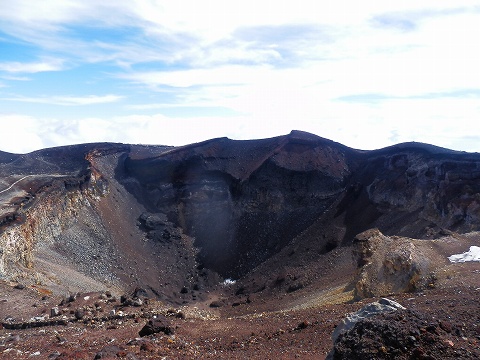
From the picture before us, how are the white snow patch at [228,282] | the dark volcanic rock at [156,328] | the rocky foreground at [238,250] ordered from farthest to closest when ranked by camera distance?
the white snow patch at [228,282] < the dark volcanic rock at [156,328] < the rocky foreground at [238,250]

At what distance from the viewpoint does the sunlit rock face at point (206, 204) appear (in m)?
34.7

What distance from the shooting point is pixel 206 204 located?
5025 centimetres

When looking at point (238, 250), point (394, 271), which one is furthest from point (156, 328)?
point (238, 250)

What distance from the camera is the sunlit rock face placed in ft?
114

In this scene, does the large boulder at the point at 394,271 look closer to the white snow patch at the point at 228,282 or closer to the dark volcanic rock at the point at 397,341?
the dark volcanic rock at the point at 397,341

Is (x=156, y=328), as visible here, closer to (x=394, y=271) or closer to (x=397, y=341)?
(x=397, y=341)

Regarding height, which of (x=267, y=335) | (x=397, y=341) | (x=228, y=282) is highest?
(x=397, y=341)

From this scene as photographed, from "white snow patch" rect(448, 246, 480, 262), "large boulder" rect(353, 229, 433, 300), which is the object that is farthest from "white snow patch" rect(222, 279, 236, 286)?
"white snow patch" rect(448, 246, 480, 262)

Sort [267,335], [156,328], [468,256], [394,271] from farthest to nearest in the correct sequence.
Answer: [468,256] < [394,271] < [156,328] < [267,335]

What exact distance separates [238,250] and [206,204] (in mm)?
7172

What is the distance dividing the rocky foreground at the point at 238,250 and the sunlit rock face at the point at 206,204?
0.49ft

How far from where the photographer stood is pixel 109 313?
20.9m

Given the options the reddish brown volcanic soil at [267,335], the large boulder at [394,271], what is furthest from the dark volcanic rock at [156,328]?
the large boulder at [394,271]

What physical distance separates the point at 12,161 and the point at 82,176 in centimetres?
1474
